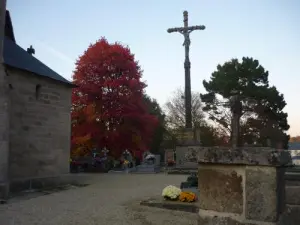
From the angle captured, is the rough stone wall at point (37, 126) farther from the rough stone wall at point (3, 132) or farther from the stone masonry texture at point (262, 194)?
the stone masonry texture at point (262, 194)

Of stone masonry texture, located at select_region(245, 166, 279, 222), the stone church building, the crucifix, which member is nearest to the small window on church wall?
the stone church building

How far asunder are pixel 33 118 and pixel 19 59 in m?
2.65

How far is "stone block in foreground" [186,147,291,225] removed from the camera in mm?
2504

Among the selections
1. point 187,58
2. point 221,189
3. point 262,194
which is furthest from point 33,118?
point 187,58

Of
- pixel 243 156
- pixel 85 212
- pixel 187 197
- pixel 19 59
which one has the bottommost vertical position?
pixel 85 212

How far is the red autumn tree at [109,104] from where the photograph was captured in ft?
75.8

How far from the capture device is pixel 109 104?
23734mm

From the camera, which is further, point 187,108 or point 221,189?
point 187,108

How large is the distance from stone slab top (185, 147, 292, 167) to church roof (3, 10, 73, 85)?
10.6m

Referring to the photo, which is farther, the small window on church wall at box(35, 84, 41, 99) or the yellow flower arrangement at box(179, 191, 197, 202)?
the small window on church wall at box(35, 84, 41, 99)

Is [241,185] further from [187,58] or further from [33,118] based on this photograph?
[187,58]

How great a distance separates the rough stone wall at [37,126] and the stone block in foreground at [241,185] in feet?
33.8

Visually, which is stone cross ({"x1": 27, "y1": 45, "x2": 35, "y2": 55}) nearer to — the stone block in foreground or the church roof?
the church roof

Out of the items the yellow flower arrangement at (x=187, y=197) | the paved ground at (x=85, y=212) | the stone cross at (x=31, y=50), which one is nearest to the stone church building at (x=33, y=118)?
the stone cross at (x=31, y=50)
